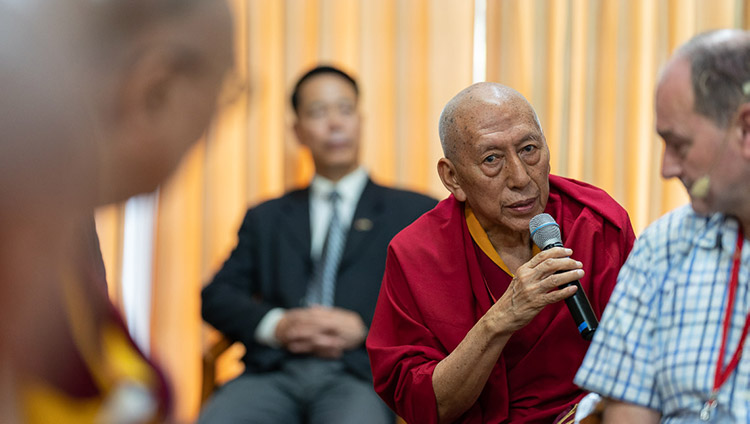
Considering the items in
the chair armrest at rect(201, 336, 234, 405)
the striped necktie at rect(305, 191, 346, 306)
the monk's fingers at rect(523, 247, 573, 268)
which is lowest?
the chair armrest at rect(201, 336, 234, 405)

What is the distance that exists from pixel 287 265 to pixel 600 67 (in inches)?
66.1

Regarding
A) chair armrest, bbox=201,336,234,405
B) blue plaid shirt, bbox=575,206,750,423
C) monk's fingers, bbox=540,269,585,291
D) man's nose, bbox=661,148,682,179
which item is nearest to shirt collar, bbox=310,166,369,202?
chair armrest, bbox=201,336,234,405

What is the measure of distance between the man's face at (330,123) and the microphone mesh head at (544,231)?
1265 mm

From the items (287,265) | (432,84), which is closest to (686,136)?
(287,265)

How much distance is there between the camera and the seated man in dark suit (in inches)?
94.0

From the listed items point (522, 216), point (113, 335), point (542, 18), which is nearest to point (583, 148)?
point (542, 18)

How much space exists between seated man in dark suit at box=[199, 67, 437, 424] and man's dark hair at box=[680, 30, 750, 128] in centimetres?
139

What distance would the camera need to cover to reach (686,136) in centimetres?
121

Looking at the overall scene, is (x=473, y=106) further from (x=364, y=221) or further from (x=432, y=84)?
(x=432, y=84)

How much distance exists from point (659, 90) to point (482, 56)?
2189mm

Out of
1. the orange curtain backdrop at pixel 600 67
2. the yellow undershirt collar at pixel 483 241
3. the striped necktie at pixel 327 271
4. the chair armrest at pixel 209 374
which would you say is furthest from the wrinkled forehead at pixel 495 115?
the orange curtain backdrop at pixel 600 67

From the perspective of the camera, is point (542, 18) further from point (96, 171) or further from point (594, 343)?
point (96, 171)

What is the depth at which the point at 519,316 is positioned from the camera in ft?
5.18

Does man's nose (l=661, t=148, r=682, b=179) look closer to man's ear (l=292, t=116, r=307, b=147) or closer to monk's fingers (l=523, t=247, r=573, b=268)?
monk's fingers (l=523, t=247, r=573, b=268)
